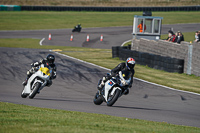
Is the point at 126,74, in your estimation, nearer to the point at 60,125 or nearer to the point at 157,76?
the point at 60,125

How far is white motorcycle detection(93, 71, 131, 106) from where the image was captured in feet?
34.9

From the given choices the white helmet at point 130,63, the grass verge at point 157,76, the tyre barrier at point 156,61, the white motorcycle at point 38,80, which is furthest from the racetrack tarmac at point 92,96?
the tyre barrier at point 156,61

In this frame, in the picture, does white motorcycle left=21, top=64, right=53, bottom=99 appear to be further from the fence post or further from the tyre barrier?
the fence post

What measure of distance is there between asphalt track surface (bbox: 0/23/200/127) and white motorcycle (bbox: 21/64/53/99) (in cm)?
32

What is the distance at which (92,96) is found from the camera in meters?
12.9

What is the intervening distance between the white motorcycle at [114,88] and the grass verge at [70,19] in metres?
35.0

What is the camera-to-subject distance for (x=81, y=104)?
1139 centimetres

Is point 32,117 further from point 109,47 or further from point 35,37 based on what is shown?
point 35,37

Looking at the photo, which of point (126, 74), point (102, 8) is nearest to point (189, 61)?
point (126, 74)

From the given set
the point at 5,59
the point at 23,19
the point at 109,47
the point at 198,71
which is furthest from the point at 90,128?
the point at 23,19

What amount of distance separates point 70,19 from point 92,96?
138 ft

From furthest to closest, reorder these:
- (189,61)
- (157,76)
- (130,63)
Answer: (189,61) → (157,76) → (130,63)

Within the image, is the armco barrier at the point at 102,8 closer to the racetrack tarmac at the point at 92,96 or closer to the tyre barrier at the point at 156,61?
the tyre barrier at the point at 156,61

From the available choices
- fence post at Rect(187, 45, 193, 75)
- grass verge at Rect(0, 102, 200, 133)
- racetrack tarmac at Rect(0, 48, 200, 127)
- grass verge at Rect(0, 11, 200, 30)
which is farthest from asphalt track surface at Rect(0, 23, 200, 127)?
grass verge at Rect(0, 11, 200, 30)
